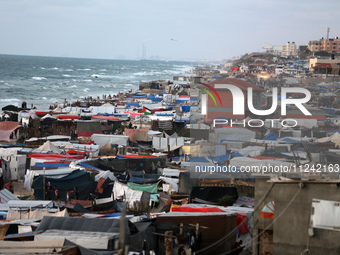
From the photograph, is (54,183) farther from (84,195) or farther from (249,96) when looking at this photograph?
(249,96)

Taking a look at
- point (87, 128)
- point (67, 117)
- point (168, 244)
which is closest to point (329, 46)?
point (67, 117)

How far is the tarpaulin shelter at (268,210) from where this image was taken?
7.26 m

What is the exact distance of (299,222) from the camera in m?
6.85

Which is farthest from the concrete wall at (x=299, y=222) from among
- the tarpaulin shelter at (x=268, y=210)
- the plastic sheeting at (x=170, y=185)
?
the plastic sheeting at (x=170, y=185)

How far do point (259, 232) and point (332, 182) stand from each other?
1.26 metres

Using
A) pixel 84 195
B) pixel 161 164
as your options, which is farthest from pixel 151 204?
pixel 161 164

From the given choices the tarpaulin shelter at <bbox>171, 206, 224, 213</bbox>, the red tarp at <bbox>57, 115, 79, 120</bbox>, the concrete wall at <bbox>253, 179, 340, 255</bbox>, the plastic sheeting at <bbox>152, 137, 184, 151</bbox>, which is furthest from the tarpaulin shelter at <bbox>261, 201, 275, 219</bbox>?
the red tarp at <bbox>57, 115, 79, 120</bbox>

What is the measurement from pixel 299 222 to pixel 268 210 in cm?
54

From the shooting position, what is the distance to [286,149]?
16.1m

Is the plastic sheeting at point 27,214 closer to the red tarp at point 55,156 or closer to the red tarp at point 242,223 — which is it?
the red tarp at point 242,223

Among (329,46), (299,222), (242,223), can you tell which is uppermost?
(329,46)

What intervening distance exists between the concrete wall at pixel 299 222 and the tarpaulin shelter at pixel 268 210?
0.19 m

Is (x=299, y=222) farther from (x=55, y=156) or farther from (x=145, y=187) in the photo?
(x=55, y=156)

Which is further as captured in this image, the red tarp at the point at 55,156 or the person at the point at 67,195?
the red tarp at the point at 55,156
